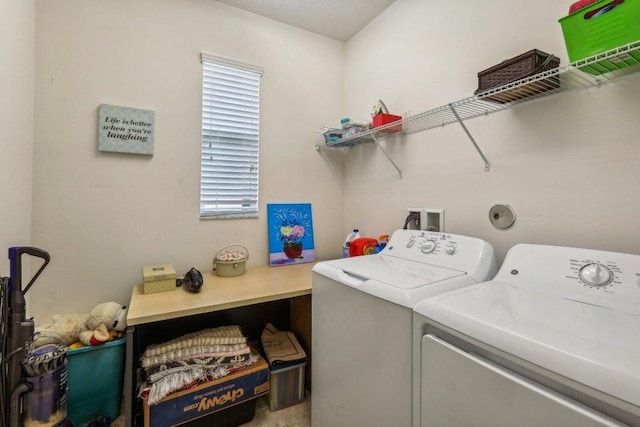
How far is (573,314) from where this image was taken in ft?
2.61

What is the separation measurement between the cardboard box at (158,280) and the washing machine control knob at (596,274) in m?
1.77

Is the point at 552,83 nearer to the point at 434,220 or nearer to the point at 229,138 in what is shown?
the point at 434,220

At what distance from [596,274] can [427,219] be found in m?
0.85

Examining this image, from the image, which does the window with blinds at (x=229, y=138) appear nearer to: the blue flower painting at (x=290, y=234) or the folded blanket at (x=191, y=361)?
the blue flower painting at (x=290, y=234)

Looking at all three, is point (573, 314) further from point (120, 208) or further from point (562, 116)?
point (120, 208)

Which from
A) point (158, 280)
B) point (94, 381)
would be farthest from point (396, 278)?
point (94, 381)

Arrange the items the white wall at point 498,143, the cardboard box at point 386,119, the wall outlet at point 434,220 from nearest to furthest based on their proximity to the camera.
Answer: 1. the white wall at point 498,143
2. the wall outlet at point 434,220
3. the cardboard box at point 386,119

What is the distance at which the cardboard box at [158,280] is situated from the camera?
5.05 ft

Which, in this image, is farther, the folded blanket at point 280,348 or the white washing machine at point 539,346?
the folded blanket at point 280,348

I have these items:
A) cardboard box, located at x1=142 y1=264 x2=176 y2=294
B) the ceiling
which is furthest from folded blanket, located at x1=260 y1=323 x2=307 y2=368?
the ceiling

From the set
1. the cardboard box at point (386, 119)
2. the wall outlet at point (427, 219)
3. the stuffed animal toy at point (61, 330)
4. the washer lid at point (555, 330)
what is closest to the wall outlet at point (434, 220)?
the wall outlet at point (427, 219)

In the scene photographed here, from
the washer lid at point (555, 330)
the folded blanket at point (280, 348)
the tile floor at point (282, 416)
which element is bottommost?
the tile floor at point (282, 416)

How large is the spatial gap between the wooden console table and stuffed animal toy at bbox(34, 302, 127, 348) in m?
0.12

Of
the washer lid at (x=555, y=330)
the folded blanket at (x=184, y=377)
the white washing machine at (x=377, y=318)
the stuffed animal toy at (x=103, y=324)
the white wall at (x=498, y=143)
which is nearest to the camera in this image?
the washer lid at (x=555, y=330)
